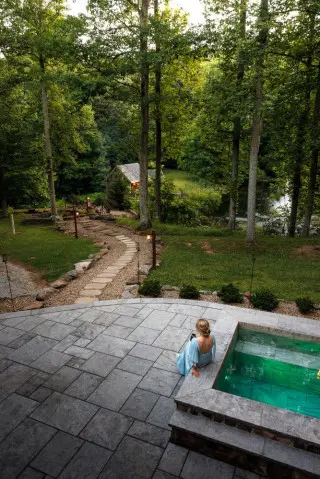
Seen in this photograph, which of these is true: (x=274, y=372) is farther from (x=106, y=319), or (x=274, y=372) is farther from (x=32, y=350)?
(x=32, y=350)

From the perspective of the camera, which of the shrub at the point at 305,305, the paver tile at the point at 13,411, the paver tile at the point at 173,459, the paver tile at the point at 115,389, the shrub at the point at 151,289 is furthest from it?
the shrub at the point at 151,289

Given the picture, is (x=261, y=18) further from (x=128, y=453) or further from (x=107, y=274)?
(x=128, y=453)

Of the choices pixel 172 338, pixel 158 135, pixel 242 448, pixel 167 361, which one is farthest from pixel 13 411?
pixel 158 135

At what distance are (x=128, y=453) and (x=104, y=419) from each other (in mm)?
678

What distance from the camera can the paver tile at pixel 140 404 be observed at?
4.77 m

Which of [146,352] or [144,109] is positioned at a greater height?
[144,109]

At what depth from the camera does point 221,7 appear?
41.4 feet

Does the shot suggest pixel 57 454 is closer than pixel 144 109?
Yes

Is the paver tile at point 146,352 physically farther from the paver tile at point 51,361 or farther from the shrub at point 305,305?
the shrub at point 305,305

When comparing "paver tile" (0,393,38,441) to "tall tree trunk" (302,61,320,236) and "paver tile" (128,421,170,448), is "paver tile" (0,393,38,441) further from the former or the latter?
"tall tree trunk" (302,61,320,236)

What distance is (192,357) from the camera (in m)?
5.29

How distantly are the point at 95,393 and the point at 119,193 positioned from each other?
24.1 meters

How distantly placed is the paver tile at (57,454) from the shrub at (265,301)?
535 centimetres

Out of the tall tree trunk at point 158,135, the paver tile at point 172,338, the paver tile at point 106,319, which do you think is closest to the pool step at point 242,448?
the paver tile at point 172,338
